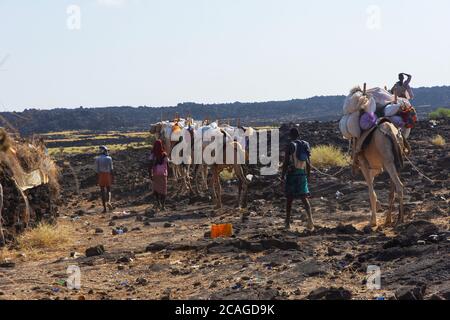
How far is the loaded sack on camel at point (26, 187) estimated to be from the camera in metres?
13.0

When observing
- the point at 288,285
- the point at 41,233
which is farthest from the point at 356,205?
the point at 288,285

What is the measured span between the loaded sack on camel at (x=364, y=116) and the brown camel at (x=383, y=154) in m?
0.05

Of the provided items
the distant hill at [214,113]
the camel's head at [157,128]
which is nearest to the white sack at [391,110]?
the camel's head at [157,128]

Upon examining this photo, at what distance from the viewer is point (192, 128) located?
21.1m

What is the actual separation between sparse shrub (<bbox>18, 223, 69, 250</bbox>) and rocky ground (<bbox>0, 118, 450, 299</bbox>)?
1.04ft

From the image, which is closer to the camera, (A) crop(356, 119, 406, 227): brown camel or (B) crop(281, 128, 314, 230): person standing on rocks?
(A) crop(356, 119, 406, 227): brown camel

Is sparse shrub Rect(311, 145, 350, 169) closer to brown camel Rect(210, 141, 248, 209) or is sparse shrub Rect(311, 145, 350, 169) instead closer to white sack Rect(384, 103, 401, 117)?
brown camel Rect(210, 141, 248, 209)

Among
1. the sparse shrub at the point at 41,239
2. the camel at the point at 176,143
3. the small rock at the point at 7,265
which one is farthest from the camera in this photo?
the camel at the point at 176,143

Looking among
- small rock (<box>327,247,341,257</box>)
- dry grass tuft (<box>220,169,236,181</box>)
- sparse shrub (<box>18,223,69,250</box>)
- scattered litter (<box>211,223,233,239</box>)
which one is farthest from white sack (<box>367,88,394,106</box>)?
dry grass tuft (<box>220,169,236,181</box>)

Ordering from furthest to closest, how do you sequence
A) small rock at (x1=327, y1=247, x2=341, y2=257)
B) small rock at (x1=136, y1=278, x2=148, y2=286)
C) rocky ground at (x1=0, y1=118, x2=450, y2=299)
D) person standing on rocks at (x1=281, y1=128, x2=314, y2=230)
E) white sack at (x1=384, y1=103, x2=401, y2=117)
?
white sack at (x1=384, y1=103, x2=401, y2=117) < person standing on rocks at (x1=281, y1=128, x2=314, y2=230) < small rock at (x1=327, y1=247, x2=341, y2=257) < small rock at (x1=136, y1=278, x2=148, y2=286) < rocky ground at (x1=0, y1=118, x2=450, y2=299)

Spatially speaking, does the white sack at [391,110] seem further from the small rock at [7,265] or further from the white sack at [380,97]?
the small rock at [7,265]

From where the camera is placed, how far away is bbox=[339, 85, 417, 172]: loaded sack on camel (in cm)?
1366

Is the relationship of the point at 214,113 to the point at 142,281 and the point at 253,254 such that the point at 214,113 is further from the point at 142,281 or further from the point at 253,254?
the point at 142,281

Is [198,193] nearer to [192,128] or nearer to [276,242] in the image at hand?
[192,128]
